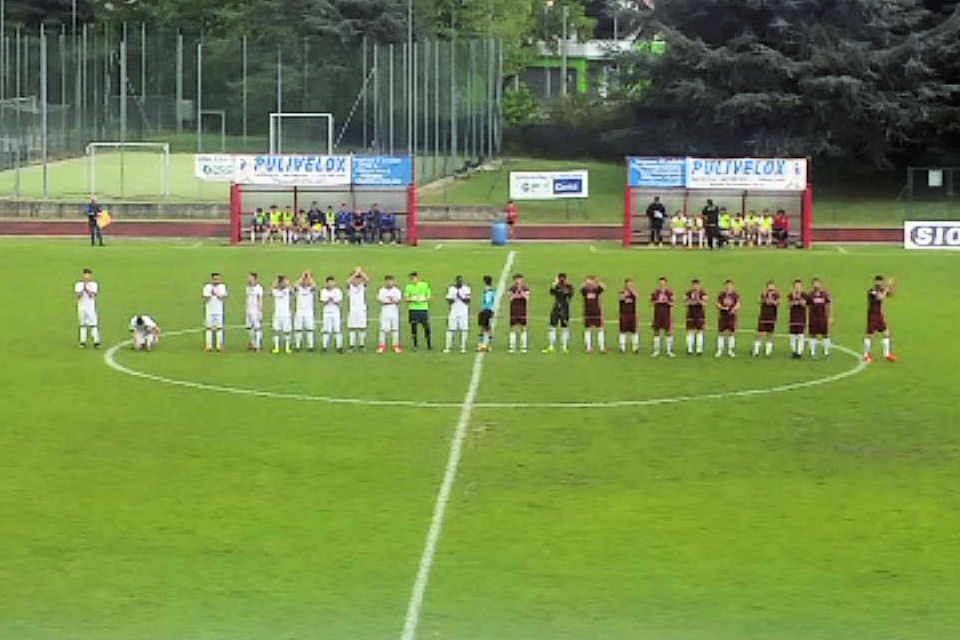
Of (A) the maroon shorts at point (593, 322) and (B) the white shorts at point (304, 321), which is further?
(A) the maroon shorts at point (593, 322)

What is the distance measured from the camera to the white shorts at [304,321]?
33688 mm

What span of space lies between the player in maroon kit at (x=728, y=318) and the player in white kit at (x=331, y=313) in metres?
7.11

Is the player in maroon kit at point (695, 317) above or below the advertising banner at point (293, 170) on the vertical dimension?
below

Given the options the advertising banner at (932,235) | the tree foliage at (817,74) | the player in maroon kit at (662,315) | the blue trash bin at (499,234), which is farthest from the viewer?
the tree foliage at (817,74)

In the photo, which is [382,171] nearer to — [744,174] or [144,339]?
[744,174]

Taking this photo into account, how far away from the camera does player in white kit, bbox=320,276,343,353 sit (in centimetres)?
3288

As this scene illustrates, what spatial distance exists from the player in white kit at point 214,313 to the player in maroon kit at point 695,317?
869 cm

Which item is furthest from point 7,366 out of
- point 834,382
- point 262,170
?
point 262,170

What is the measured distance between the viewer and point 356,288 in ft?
108

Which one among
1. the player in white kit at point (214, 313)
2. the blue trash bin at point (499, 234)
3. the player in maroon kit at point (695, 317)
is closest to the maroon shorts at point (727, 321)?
the player in maroon kit at point (695, 317)

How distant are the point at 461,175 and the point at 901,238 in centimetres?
2262

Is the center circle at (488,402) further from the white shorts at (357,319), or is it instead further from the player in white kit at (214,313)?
the white shorts at (357,319)

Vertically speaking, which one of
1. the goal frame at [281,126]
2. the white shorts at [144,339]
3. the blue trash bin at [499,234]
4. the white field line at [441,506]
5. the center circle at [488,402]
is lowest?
the white field line at [441,506]

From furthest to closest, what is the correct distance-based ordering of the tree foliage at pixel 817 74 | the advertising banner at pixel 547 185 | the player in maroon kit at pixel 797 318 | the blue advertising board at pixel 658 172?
1. the tree foliage at pixel 817 74
2. the advertising banner at pixel 547 185
3. the blue advertising board at pixel 658 172
4. the player in maroon kit at pixel 797 318
